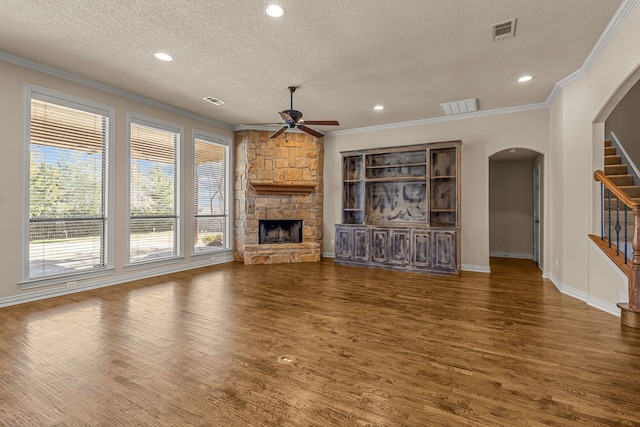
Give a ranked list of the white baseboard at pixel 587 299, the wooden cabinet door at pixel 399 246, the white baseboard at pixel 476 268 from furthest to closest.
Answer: the wooden cabinet door at pixel 399 246 → the white baseboard at pixel 476 268 → the white baseboard at pixel 587 299

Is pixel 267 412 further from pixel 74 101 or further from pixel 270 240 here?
pixel 270 240

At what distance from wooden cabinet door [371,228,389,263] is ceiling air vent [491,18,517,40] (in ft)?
12.6

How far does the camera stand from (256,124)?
23.7 ft

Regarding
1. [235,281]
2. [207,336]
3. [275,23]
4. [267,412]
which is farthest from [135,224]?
[267,412]

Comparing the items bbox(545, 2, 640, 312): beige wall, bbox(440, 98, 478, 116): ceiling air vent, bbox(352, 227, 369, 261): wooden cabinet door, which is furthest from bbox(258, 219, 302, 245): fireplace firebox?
bbox(545, 2, 640, 312): beige wall

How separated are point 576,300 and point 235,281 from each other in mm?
4923

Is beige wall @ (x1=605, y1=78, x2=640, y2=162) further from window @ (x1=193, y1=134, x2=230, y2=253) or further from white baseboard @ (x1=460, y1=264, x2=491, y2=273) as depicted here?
window @ (x1=193, y1=134, x2=230, y2=253)

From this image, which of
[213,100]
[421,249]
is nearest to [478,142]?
[421,249]

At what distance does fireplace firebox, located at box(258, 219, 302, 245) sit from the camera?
751 centimetres

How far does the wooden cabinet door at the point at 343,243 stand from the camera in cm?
699

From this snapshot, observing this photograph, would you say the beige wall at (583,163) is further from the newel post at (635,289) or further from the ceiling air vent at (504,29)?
the ceiling air vent at (504,29)

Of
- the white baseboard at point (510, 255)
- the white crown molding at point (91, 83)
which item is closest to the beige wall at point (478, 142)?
the white baseboard at point (510, 255)

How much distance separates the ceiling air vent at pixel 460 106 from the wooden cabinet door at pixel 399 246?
2396 mm

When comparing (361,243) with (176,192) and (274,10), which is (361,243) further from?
(274,10)
